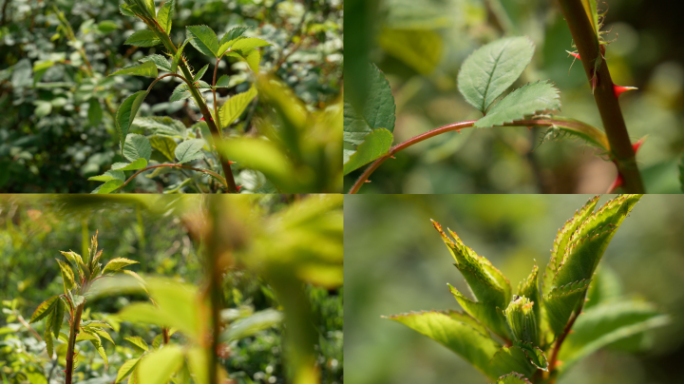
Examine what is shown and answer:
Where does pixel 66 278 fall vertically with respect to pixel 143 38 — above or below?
below

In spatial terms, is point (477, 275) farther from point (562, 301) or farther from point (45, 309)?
point (45, 309)

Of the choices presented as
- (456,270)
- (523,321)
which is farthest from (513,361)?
(456,270)

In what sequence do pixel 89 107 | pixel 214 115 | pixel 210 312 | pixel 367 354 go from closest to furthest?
1. pixel 210 312
2. pixel 214 115
3. pixel 367 354
4. pixel 89 107

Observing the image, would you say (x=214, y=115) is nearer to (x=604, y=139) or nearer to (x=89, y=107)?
(x=604, y=139)

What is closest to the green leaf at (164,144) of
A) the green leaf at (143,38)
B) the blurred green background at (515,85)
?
the green leaf at (143,38)

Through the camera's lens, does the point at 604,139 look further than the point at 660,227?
No

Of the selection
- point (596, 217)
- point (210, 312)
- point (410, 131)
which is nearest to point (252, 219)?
point (210, 312)

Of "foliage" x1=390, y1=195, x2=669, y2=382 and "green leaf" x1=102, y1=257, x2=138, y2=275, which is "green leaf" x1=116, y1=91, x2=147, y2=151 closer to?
"green leaf" x1=102, y1=257, x2=138, y2=275
